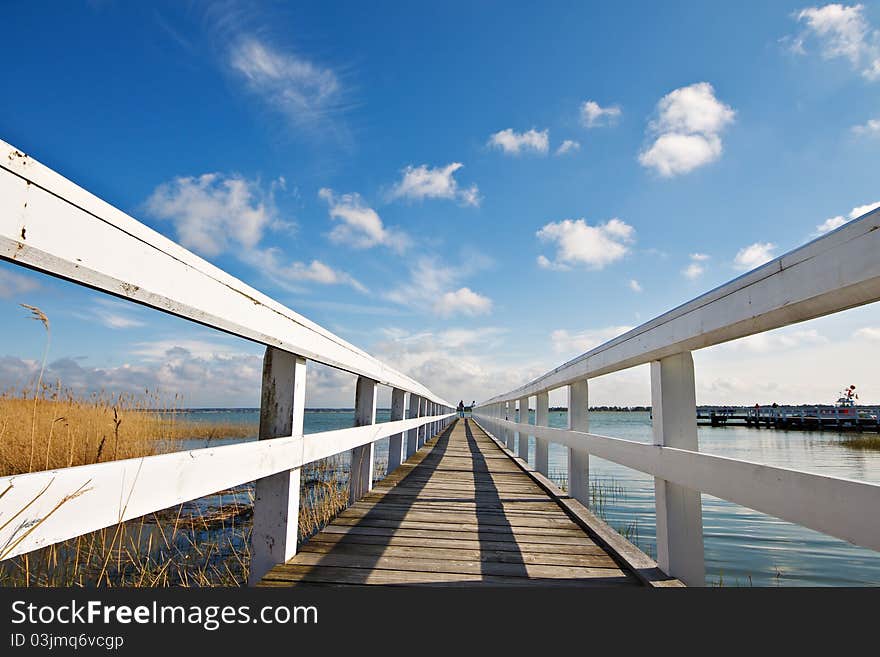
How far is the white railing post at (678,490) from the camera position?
1.80m

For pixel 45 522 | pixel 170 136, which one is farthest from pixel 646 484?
pixel 170 136

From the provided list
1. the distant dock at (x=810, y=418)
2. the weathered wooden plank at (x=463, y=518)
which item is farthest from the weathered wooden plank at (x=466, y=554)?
Answer: the distant dock at (x=810, y=418)

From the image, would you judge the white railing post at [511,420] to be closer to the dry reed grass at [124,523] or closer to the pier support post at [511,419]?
the pier support post at [511,419]

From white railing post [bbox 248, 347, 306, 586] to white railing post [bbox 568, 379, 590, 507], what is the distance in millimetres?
2095

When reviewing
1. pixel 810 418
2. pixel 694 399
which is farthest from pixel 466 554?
pixel 810 418

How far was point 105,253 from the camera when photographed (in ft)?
2.98

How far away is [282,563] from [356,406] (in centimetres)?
157

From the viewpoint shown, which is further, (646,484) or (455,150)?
(455,150)

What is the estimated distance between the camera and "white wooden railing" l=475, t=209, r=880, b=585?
3.12ft

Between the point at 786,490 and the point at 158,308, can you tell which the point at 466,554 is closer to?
the point at 786,490

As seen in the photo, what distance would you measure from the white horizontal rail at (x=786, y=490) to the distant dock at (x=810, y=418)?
3369 centimetres

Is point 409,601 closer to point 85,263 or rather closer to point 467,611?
point 467,611

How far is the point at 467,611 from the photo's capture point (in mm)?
1182

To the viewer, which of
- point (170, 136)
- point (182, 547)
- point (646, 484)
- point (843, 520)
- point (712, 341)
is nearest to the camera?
point (843, 520)
